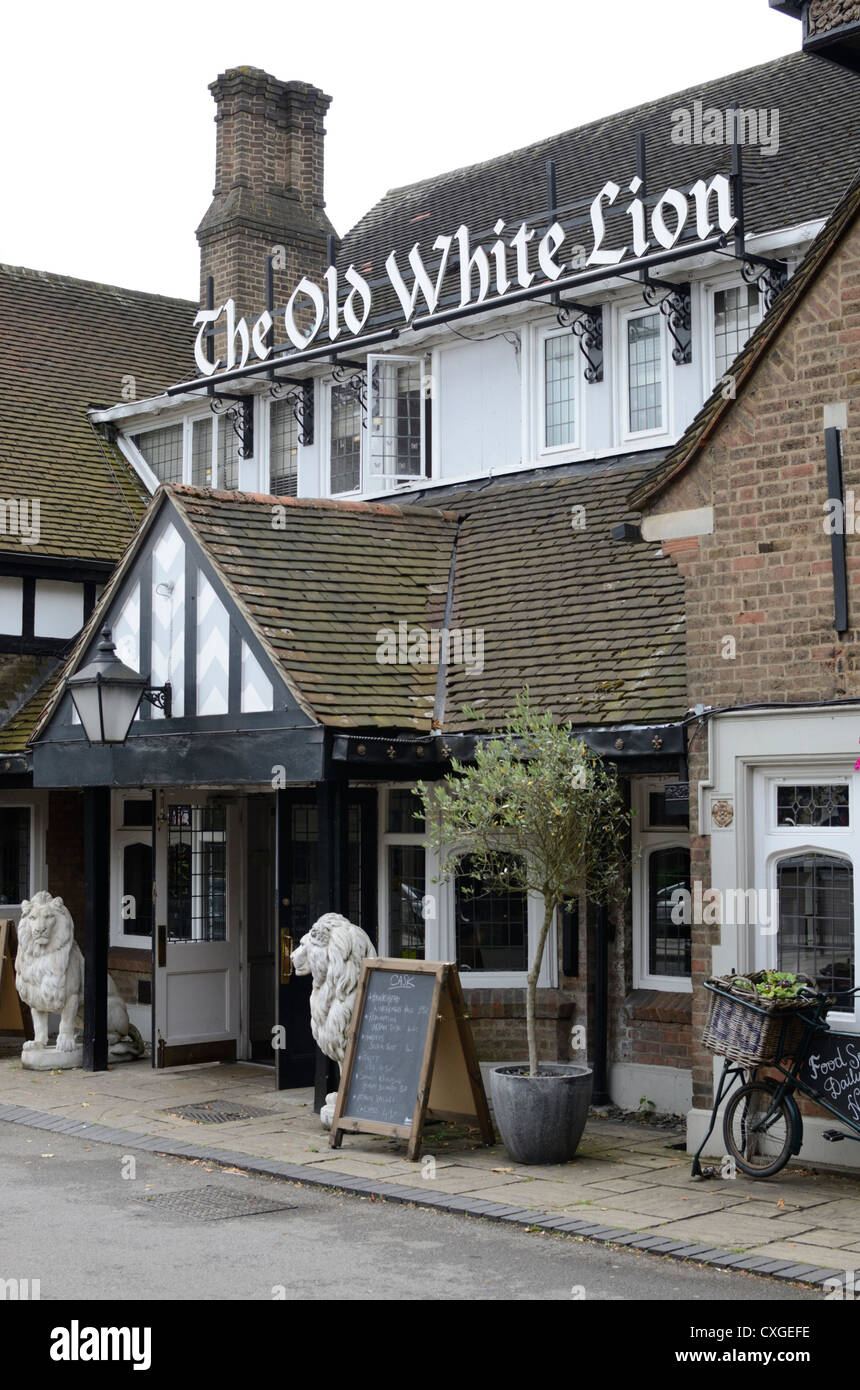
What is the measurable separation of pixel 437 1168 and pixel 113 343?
1483 centimetres

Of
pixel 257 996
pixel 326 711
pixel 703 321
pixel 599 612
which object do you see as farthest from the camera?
pixel 257 996

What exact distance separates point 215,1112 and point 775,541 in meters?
5.94

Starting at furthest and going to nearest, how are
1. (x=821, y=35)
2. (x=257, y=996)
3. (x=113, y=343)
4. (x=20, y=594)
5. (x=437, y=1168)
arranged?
(x=113, y=343)
(x=20, y=594)
(x=257, y=996)
(x=437, y=1168)
(x=821, y=35)

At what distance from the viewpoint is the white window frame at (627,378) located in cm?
1374

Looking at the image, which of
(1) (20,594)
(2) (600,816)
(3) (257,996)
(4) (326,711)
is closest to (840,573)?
(2) (600,816)

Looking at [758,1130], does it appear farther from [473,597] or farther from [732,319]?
[732,319]

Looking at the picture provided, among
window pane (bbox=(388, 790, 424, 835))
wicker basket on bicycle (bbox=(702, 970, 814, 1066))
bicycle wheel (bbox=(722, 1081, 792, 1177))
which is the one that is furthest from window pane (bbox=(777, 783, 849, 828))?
window pane (bbox=(388, 790, 424, 835))

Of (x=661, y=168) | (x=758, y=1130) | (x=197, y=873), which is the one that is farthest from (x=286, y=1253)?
(x=661, y=168)

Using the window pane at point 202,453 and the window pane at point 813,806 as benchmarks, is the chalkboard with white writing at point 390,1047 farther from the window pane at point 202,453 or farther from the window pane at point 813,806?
the window pane at point 202,453

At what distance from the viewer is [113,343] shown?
865 inches

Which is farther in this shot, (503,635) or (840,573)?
(503,635)

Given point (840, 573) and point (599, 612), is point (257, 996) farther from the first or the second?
point (840, 573)

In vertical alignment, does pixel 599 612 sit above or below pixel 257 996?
above

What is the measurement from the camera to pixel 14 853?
709 inches
